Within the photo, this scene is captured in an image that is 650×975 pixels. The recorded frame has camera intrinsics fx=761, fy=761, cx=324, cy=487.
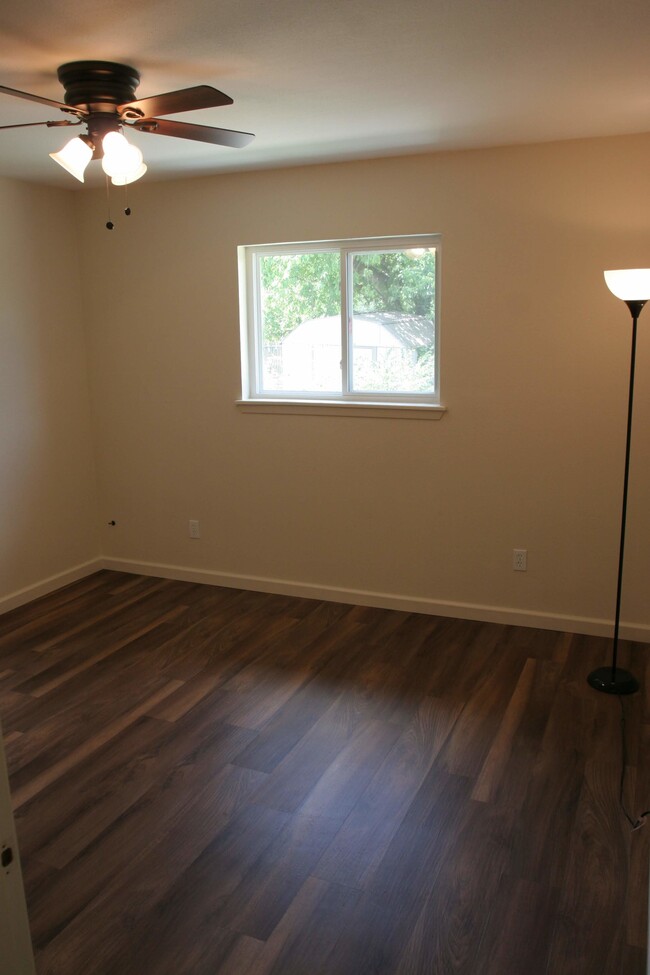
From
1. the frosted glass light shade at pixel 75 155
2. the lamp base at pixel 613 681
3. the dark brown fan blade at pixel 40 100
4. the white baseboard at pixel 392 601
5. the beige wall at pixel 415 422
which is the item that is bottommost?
the lamp base at pixel 613 681

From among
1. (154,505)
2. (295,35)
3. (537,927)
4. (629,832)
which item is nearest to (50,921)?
(537,927)

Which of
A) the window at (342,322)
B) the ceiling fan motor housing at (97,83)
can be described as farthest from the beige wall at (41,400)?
the ceiling fan motor housing at (97,83)

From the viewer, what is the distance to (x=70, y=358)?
4832 millimetres

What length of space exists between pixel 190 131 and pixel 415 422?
2.02 m

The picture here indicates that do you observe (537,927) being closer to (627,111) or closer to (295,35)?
(295,35)

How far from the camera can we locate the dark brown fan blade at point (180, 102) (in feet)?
7.13

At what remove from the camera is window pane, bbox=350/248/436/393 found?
4121 millimetres

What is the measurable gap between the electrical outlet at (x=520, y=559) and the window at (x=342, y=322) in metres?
0.91

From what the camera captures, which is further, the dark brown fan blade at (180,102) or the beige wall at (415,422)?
the beige wall at (415,422)

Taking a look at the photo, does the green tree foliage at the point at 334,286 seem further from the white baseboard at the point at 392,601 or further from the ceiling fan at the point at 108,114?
the ceiling fan at the point at 108,114

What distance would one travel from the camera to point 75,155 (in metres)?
2.44

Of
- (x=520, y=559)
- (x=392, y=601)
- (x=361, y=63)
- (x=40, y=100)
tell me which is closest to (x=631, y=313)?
(x=520, y=559)

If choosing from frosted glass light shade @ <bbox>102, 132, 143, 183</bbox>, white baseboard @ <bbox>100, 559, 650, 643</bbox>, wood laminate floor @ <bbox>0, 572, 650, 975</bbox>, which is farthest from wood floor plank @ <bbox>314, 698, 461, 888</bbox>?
frosted glass light shade @ <bbox>102, 132, 143, 183</bbox>

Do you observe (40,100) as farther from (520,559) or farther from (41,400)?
(520,559)
